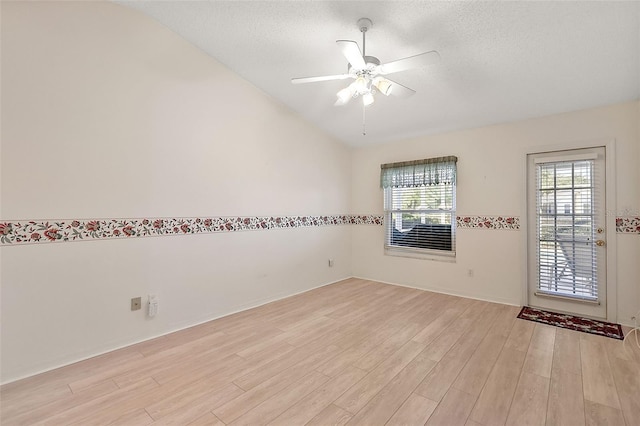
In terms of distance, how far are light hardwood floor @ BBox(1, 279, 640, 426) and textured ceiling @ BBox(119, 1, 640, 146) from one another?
2.39m

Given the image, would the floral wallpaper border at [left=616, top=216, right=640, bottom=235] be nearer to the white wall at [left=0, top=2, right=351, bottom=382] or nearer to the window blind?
the window blind

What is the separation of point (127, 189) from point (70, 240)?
0.56 meters

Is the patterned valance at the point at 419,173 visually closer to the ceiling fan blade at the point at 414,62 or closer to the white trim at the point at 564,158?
the white trim at the point at 564,158

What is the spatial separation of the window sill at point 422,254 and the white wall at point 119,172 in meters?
1.95

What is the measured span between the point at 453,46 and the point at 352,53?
1084 mm

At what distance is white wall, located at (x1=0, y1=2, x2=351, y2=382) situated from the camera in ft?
6.60

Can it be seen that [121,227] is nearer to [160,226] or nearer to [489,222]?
[160,226]

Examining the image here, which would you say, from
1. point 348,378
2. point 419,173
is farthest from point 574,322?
point 348,378

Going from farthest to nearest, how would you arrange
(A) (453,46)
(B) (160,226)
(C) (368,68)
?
(B) (160,226) < (A) (453,46) < (C) (368,68)

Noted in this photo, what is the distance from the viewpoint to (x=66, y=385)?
1.91 m

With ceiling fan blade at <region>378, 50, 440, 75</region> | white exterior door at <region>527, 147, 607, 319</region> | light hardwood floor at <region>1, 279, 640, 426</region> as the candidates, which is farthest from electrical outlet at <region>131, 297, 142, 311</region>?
white exterior door at <region>527, 147, 607, 319</region>

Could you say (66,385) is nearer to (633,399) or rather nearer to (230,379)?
(230,379)

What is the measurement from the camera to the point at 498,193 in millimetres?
3646

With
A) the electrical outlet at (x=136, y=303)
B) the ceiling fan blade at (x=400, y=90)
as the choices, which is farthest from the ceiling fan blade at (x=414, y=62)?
the electrical outlet at (x=136, y=303)
